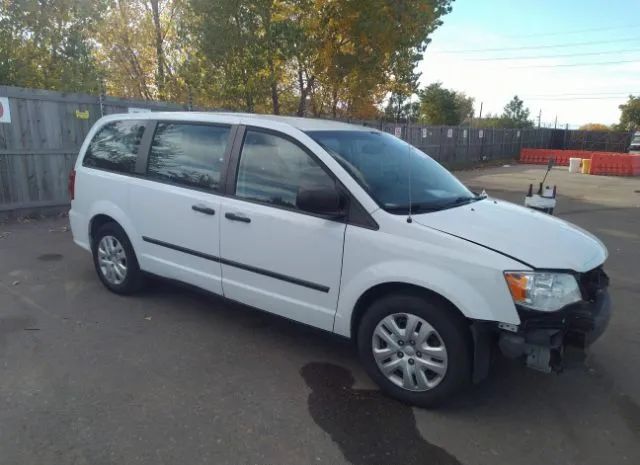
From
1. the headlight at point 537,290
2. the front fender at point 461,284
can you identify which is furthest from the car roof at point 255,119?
the headlight at point 537,290

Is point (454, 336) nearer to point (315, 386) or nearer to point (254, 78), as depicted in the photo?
point (315, 386)

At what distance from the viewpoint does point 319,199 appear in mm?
3059

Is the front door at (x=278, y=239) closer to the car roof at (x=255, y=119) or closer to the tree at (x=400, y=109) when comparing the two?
A: the car roof at (x=255, y=119)

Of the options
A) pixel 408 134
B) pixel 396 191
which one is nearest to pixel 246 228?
pixel 396 191

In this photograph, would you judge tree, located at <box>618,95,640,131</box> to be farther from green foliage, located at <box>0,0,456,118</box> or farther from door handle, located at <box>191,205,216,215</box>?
door handle, located at <box>191,205,216,215</box>

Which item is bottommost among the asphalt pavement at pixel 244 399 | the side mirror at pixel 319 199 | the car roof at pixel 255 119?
the asphalt pavement at pixel 244 399

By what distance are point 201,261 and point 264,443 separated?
1723mm

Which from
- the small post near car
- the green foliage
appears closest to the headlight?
the green foliage

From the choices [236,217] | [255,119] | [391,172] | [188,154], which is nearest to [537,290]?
[391,172]

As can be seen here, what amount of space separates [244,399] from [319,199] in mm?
1367

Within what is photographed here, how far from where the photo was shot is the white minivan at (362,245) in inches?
109

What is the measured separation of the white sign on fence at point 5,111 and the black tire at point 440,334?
7402 mm

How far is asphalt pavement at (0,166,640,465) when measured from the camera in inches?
104

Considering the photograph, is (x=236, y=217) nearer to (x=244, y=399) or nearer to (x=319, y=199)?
(x=319, y=199)
